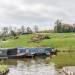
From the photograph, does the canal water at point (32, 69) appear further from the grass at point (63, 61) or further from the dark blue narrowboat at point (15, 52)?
the dark blue narrowboat at point (15, 52)

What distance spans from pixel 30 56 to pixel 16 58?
3.58 metres

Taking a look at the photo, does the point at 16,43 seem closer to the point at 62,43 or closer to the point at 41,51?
the point at 62,43

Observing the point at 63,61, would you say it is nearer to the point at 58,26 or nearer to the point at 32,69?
the point at 32,69

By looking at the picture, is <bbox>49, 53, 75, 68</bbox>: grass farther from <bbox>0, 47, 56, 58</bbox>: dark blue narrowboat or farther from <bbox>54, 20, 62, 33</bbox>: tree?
<bbox>54, 20, 62, 33</bbox>: tree

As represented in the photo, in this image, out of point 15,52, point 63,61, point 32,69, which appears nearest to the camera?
point 32,69

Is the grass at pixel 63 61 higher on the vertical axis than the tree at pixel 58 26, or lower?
lower

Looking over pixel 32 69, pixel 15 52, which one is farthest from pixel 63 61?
pixel 15 52

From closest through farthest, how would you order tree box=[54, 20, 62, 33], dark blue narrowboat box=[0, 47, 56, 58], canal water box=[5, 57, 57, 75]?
canal water box=[5, 57, 57, 75] < dark blue narrowboat box=[0, 47, 56, 58] < tree box=[54, 20, 62, 33]

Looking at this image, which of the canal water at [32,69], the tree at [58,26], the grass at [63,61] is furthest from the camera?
the tree at [58,26]

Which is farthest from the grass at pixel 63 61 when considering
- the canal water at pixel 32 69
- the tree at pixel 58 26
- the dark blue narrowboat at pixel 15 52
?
the tree at pixel 58 26

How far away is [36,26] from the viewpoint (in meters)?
175

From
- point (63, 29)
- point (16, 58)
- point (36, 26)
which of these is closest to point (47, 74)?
point (16, 58)

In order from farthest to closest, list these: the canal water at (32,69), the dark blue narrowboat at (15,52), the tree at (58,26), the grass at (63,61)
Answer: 1. the tree at (58,26)
2. the dark blue narrowboat at (15,52)
3. the grass at (63,61)
4. the canal water at (32,69)

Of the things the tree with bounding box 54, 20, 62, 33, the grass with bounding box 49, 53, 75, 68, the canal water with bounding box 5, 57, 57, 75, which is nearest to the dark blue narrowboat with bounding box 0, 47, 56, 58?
the grass with bounding box 49, 53, 75, 68
